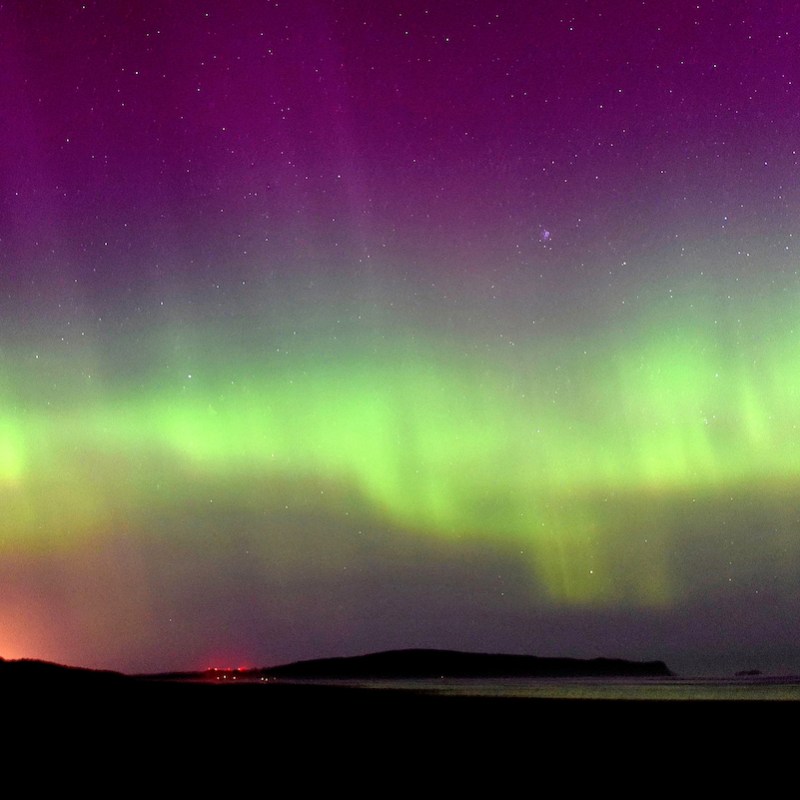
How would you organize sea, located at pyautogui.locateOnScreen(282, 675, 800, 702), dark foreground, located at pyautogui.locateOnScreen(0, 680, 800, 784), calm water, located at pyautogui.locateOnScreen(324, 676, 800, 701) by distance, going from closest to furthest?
dark foreground, located at pyautogui.locateOnScreen(0, 680, 800, 784) < sea, located at pyautogui.locateOnScreen(282, 675, 800, 702) < calm water, located at pyautogui.locateOnScreen(324, 676, 800, 701)

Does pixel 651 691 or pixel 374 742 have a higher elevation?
pixel 374 742

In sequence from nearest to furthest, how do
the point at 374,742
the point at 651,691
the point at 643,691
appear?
the point at 374,742
the point at 651,691
the point at 643,691

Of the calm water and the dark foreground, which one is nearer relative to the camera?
the dark foreground

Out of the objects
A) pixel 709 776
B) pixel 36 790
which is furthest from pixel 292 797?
pixel 709 776

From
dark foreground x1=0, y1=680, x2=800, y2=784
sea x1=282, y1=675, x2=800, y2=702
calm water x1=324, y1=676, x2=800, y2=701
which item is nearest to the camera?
dark foreground x1=0, y1=680, x2=800, y2=784

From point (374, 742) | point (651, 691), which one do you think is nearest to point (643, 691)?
point (651, 691)

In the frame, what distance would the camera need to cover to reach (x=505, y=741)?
34.1 ft

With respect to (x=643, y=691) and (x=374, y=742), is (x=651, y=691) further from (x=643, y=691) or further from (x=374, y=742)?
(x=374, y=742)

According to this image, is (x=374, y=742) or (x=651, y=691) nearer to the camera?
(x=374, y=742)

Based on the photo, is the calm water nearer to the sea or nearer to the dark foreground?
the sea

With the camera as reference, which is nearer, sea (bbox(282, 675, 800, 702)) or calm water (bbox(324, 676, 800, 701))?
sea (bbox(282, 675, 800, 702))

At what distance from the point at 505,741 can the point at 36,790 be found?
17.0 ft

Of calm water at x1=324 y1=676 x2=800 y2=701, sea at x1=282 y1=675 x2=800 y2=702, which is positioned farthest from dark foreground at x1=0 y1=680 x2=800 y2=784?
calm water at x1=324 y1=676 x2=800 y2=701

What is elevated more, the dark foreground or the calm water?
the dark foreground
